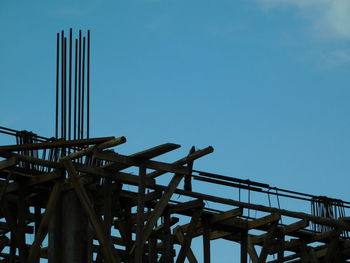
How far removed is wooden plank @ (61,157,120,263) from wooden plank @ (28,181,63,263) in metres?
0.82

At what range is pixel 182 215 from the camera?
1451 inches

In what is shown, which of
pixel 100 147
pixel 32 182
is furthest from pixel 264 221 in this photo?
pixel 32 182

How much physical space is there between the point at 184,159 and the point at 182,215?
378 cm

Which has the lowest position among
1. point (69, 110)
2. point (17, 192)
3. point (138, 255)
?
point (138, 255)

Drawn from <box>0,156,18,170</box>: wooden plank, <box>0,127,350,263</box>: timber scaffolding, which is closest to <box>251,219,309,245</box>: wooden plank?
<box>0,127,350,263</box>: timber scaffolding

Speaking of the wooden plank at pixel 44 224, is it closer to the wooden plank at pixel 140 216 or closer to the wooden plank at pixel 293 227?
the wooden plank at pixel 140 216

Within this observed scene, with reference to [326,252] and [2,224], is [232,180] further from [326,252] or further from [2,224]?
[2,224]

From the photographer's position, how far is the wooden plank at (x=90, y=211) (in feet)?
103

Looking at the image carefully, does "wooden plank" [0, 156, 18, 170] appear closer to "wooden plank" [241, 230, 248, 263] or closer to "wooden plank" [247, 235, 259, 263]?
"wooden plank" [241, 230, 248, 263]

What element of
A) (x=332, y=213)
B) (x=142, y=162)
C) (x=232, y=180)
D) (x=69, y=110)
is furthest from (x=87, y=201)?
(x=332, y=213)

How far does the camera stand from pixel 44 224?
31.8m

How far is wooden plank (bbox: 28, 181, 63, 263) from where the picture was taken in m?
31.5

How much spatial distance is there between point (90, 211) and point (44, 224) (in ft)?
4.35

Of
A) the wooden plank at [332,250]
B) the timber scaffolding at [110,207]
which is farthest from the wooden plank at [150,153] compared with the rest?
the wooden plank at [332,250]
